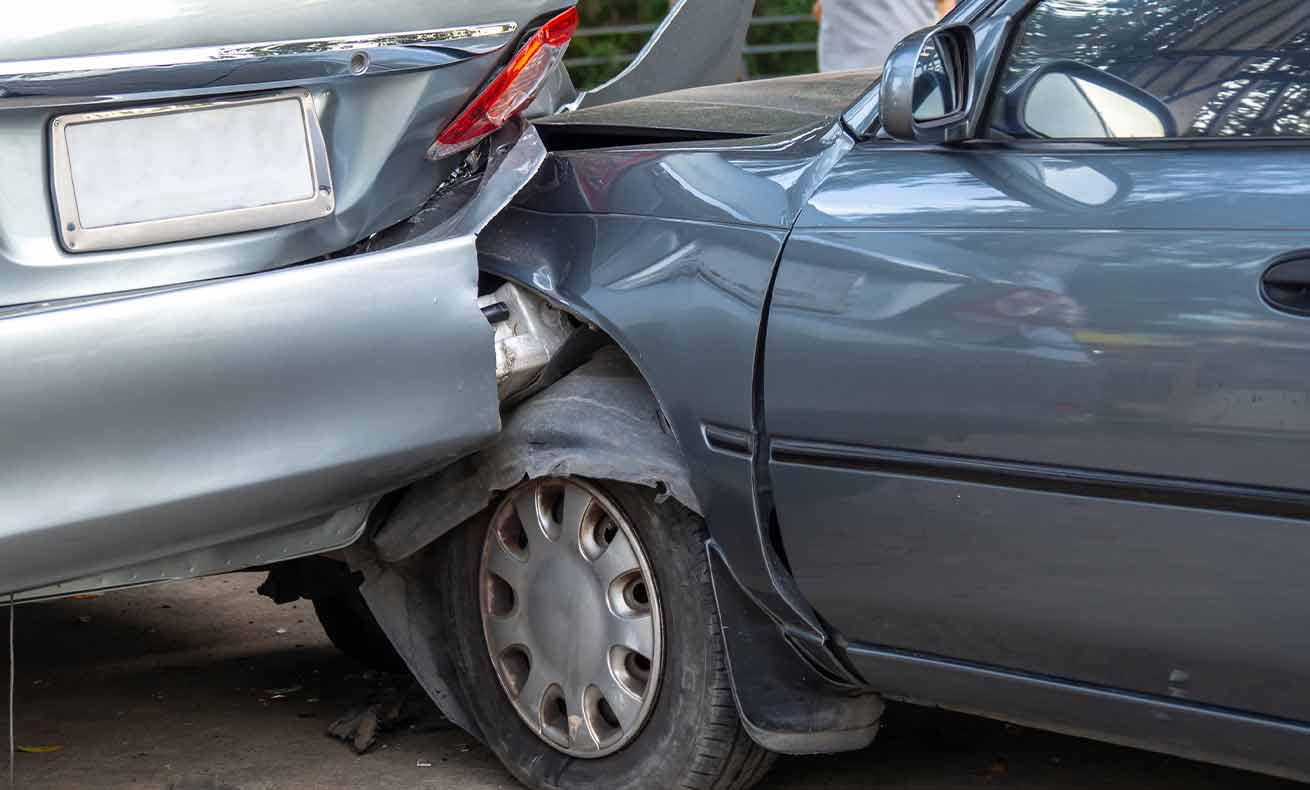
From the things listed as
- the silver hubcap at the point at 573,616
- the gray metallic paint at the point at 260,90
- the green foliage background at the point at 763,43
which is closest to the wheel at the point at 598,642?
the silver hubcap at the point at 573,616

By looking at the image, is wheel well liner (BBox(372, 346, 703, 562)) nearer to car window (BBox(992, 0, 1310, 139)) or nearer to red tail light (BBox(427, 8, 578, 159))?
red tail light (BBox(427, 8, 578, 159))

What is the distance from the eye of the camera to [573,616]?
3.29m

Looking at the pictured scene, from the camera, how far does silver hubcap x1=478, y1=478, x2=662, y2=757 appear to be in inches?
128

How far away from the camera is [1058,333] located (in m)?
2.60

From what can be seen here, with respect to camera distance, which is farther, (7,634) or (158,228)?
(7,634)

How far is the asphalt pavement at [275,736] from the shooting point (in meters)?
3.55

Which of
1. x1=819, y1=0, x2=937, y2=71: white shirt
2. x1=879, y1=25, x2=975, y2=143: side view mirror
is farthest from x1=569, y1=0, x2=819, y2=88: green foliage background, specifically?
x1=879, y1=25, x2=975, y2=143: side view mirror

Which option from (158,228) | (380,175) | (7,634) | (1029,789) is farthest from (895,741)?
(7,634)

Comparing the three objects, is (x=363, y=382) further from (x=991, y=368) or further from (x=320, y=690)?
(x=320, y=690)

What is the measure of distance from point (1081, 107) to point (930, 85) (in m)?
0.23

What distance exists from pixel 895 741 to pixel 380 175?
5.10ft

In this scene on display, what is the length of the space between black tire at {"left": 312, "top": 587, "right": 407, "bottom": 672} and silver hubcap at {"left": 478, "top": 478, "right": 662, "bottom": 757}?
84 cm

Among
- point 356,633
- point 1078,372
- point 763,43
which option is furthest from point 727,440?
point 763,43

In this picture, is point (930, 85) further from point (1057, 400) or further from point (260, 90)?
point (260, 90)
